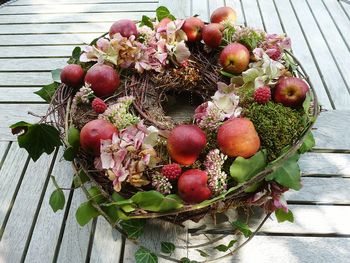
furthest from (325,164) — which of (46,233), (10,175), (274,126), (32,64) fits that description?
(32,64)

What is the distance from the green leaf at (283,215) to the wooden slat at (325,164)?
230mm

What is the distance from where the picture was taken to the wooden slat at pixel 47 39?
1.76m

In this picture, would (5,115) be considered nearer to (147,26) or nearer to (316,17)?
(147,26)

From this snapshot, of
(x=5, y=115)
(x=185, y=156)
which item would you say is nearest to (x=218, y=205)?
(x=185, y=156)

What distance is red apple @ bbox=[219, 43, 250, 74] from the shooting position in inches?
39.5

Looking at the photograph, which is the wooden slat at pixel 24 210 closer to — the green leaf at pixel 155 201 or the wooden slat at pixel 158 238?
the wooden slat at pixel 158 238

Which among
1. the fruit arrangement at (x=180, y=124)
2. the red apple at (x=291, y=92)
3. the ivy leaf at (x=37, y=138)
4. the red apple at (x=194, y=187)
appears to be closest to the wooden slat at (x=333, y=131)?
the fruit arrangement at (x=180, y=124)

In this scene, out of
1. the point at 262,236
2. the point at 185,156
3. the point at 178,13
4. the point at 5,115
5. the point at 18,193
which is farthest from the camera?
the point at 178,13

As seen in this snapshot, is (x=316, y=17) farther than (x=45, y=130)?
Yes

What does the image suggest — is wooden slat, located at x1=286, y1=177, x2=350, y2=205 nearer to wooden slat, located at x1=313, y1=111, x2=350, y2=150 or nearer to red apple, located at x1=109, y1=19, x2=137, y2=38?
wooden slat, located at x1=313, y1=111, x2=350, y2=150

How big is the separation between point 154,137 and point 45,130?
0.87 ft

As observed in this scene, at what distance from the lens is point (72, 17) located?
1.93 metres

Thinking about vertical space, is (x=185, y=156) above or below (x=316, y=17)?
above

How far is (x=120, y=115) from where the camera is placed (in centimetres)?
89
